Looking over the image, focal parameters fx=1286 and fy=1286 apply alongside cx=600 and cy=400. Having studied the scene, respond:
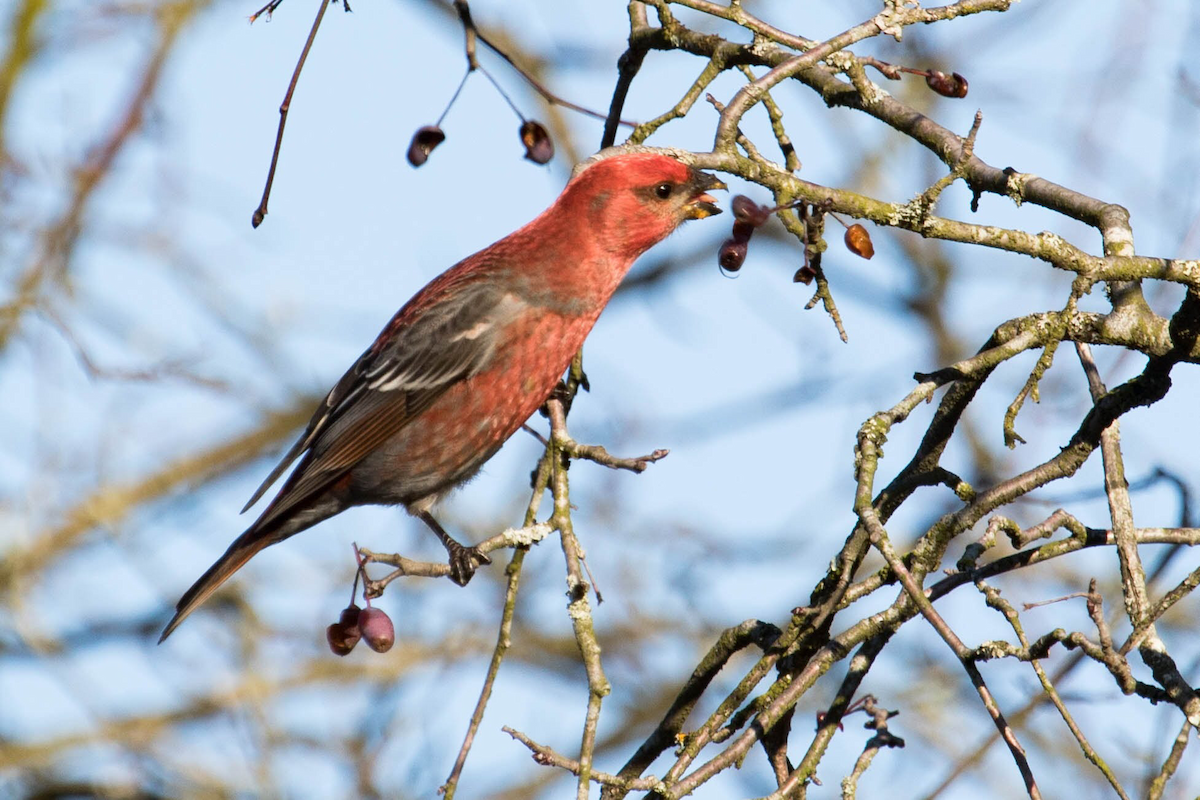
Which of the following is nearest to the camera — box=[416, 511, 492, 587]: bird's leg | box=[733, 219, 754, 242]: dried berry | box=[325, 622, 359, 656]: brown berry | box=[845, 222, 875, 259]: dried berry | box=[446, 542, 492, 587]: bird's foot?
box=[845, 222, 875, 259]: dried berry

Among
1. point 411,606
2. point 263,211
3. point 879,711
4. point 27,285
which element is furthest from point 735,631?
point 27,285

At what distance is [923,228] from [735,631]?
40.4 inches

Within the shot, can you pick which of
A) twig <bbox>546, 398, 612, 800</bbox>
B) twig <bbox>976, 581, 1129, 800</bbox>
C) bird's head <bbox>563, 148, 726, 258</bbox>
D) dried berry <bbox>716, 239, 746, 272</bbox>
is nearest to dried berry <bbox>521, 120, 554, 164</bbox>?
bird's head <bbox>563, 148, 726, 258</bbox>

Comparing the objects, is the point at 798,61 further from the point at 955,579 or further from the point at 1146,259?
the point at 955,579

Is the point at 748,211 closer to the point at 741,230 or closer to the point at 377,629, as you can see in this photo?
the point at 741,230

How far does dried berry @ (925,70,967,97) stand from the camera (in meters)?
3.63

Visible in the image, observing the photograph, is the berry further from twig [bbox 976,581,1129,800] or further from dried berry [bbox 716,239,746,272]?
twig [bbox 976,581,1129,800]

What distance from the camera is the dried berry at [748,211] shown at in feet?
11.2

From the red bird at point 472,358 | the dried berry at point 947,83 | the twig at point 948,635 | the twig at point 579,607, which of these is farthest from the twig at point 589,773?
the dried berry at point 947,83

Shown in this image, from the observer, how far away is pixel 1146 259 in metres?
2.67

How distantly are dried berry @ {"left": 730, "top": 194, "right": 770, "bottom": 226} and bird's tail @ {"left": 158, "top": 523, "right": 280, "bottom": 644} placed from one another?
2462 millimetres

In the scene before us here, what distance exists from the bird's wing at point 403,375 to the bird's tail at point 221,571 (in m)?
0.14

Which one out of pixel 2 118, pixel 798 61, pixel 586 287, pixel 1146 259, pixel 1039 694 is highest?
pixel 2 118

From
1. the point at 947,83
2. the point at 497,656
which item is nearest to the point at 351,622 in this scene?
the point at 497,656
